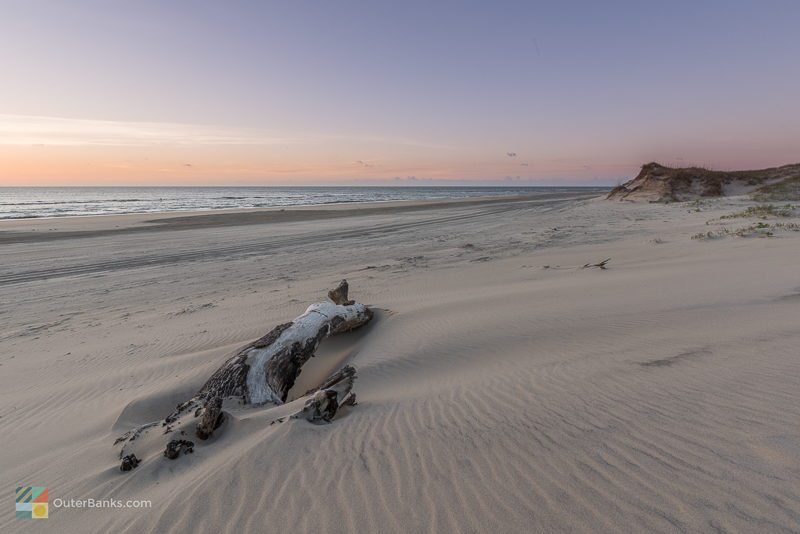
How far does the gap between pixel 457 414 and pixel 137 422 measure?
3260mm

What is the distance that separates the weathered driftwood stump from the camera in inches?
131

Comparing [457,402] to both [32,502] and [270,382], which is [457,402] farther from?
[32,502]

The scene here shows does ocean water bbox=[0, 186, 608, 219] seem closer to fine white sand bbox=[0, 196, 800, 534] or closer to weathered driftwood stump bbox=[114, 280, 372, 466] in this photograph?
fine white sand bbox=[0, 196, 800, 534]

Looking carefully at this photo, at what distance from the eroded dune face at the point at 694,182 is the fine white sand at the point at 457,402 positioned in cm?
2114

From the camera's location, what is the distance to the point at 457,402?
353cm

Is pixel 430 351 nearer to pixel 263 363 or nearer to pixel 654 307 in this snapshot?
pixel 263 363

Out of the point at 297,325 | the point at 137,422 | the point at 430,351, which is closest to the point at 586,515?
the point at 430,351

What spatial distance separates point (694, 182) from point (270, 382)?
3543 cm

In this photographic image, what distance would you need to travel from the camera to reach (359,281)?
955 centimetres

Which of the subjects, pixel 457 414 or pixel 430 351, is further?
pixel 430 351

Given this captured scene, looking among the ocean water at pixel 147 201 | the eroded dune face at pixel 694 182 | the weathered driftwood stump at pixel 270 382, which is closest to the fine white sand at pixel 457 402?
the weathered driftwood stump at pixel 270 382

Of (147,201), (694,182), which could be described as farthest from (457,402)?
(147,201)

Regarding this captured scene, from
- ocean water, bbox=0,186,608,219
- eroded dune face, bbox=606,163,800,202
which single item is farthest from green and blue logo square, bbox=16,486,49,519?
ocean water, bbox=0,186,608,219

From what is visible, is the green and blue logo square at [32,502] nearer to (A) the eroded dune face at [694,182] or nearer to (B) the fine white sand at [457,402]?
(B) the fine white sand at [457,402]
